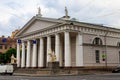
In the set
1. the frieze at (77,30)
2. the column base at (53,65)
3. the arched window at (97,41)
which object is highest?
the frieze at (77,30)

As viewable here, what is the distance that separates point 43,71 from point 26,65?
1562cm

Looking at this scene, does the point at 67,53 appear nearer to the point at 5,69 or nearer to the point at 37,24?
the point at 5,69

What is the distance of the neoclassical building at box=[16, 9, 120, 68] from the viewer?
158 feet

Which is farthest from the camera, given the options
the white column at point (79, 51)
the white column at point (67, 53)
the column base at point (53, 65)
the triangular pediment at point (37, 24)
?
the triangular pediment at point (37, 24)

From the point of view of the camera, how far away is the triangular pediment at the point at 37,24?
172 ft

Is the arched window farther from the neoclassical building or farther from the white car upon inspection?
the white car

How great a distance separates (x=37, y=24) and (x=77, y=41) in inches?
508

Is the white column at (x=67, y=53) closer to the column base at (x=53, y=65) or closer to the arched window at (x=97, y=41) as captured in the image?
the column base at (x=53, y=65)

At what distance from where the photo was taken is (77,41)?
49125mm

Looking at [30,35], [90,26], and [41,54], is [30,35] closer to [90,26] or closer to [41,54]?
[41,54]

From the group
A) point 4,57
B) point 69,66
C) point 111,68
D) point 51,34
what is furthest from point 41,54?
point 4,57

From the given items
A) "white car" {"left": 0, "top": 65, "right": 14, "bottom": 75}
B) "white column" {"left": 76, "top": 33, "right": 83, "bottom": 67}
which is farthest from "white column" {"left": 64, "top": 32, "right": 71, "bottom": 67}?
"white car" {"left": 0, "top": 65, "right": 14, "bottom": 75}

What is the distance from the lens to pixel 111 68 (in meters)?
52.3

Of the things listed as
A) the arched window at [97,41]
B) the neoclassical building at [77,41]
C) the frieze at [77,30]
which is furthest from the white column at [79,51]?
the arched window at [97,41]
